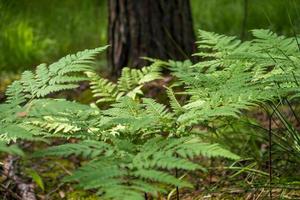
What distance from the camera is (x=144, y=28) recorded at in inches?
137

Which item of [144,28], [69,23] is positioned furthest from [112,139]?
[69,23]

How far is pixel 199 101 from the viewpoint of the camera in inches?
59.2

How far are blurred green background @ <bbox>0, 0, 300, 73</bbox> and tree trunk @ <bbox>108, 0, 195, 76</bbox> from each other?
106cm

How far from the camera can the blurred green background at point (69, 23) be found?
172 inches

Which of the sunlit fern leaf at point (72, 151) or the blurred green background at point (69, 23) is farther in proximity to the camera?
the blurred green background at point (69, 23)

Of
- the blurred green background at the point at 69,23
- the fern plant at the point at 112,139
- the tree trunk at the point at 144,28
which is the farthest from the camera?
the blurred green background at the point at 69,23

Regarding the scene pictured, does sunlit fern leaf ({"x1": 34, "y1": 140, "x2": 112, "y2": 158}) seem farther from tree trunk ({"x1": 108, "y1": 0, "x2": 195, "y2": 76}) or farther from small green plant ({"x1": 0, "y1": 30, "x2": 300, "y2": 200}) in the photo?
tree trunk ({"x1": 108, "y1": 0, "x2": 195, "y2": 76})

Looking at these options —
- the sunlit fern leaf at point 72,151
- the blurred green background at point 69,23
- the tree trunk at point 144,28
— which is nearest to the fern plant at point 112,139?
the sunlit fern leaf at point 72,151

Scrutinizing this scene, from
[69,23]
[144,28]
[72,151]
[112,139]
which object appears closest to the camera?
[72,151]

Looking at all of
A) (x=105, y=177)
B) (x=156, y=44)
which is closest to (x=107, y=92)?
(x=105, y=177)

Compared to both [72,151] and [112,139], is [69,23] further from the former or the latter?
[72,151]

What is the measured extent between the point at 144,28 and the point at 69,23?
6.18 feet

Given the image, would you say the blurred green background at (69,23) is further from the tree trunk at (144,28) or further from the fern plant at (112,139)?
the fern plant at (112,139)

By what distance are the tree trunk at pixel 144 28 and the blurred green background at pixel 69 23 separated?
1.06 m
